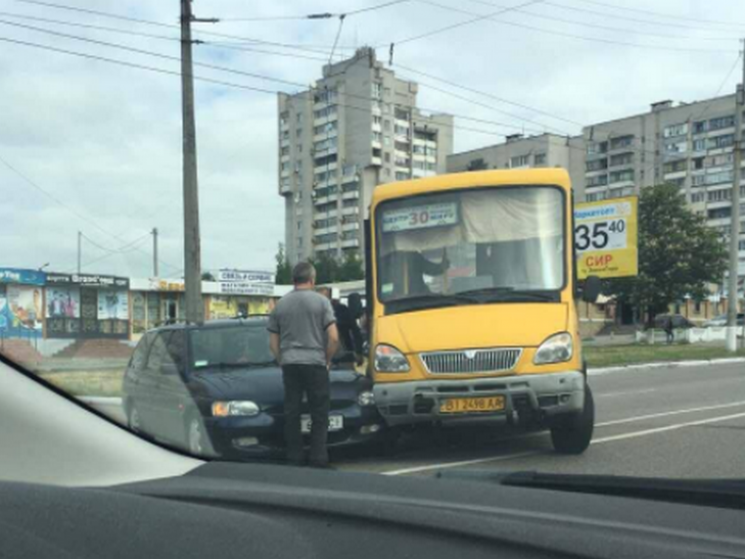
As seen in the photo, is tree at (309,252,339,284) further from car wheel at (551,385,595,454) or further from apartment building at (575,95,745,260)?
apartment building at (575,95,745,260)

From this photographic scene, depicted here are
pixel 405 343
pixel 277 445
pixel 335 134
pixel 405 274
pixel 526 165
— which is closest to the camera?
pixel 335 134

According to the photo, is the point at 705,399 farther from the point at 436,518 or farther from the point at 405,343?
the point at 436,518

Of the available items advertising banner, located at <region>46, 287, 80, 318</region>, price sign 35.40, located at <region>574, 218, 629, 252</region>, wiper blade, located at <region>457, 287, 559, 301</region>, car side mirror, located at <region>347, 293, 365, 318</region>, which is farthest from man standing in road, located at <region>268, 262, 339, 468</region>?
price sign 35.40, located at <region>574, 218, 629, 252</region>

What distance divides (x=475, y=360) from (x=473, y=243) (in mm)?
1411

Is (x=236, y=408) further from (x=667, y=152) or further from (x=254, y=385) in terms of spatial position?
(x=667, y=152)

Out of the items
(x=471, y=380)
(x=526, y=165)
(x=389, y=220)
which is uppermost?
(x=526, y=165)

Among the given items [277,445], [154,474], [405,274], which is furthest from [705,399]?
[154,474]

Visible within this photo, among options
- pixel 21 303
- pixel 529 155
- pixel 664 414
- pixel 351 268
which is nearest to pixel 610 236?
pixel 664 414

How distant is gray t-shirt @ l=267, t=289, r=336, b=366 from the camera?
22.5ft

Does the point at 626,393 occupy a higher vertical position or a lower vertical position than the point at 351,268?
lower

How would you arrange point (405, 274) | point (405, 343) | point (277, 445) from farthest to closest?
point (405, 274) < point (405, 343) < point (277, 445)

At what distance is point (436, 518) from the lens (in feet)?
5.24

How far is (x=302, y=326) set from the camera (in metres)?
6.93

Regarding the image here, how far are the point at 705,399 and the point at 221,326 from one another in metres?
8.61
